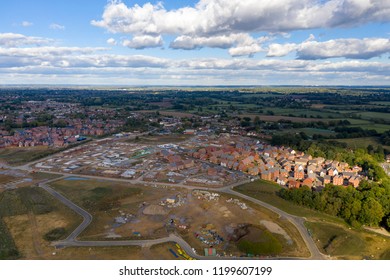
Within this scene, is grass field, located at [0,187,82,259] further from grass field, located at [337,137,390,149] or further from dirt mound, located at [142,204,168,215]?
grass field, located at [337,137,390,149]

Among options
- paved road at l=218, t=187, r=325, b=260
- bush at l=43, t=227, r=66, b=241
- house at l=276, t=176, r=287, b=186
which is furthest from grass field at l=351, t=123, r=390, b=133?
bush at l=43, t=227, r=66, b=241

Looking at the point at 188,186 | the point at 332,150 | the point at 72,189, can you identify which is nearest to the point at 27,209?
the point at 72,189

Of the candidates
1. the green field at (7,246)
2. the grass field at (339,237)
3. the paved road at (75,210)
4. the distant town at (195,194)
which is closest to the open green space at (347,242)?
the grass field at (339,237)

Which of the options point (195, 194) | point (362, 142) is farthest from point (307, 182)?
point (362, 142)

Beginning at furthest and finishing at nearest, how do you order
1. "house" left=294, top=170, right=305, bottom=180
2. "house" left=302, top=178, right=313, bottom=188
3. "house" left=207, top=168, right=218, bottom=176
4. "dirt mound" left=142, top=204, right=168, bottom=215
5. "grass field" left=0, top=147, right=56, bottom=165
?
"grass field" left=0, top=147, right=56, bottom=165 → "house" left=207, top=168, right=218, bottom=176 → "house" left=294, top=170, right=305, bottom=180 → "house" left=302, top=178, right=313, bottom=188 → "dirt mound" left=142, top=204, right=168, bottom=215

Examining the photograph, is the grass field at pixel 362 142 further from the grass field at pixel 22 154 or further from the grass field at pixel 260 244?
the grass field at pixel 22 154

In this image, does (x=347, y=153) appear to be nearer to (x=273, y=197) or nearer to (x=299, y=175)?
(x=299, y=175)
